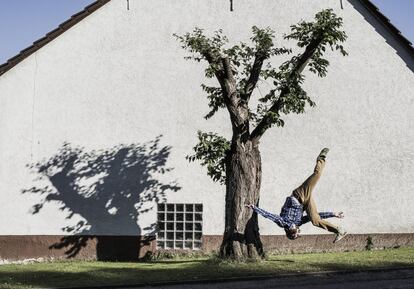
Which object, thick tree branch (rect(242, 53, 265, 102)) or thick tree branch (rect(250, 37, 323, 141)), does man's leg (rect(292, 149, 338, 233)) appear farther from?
thick tree branch (rect(242, 53, 265, 102))

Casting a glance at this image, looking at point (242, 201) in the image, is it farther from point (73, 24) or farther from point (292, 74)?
point (73, 24)

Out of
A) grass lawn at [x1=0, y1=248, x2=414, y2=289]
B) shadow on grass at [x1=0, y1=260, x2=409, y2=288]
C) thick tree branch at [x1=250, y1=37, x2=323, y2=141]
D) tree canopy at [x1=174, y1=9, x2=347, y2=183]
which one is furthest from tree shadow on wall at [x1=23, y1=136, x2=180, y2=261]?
thick tree branch at [x1=250, y1=37, x2=323, y2=141]

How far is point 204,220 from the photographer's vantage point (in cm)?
1653

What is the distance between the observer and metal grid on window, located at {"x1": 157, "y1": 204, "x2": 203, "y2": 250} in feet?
54.3

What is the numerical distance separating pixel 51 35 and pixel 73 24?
28.0 inches

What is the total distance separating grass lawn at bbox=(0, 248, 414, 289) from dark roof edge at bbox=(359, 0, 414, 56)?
6.01m

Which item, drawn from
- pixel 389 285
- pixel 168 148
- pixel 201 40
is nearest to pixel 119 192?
pixel 168 148

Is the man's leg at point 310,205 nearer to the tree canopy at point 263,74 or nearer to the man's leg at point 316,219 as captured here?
the man's leg at point 316,219

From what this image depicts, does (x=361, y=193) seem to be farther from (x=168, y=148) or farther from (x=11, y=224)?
(x=11, y=224)

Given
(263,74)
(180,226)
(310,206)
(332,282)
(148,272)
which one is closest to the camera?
(332,282)

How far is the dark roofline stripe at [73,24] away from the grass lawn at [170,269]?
5.73 metres

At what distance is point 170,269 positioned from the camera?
504 inches

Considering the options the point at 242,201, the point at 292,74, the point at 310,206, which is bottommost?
the point at 310,206

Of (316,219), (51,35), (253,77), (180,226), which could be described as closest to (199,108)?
(253,77)
